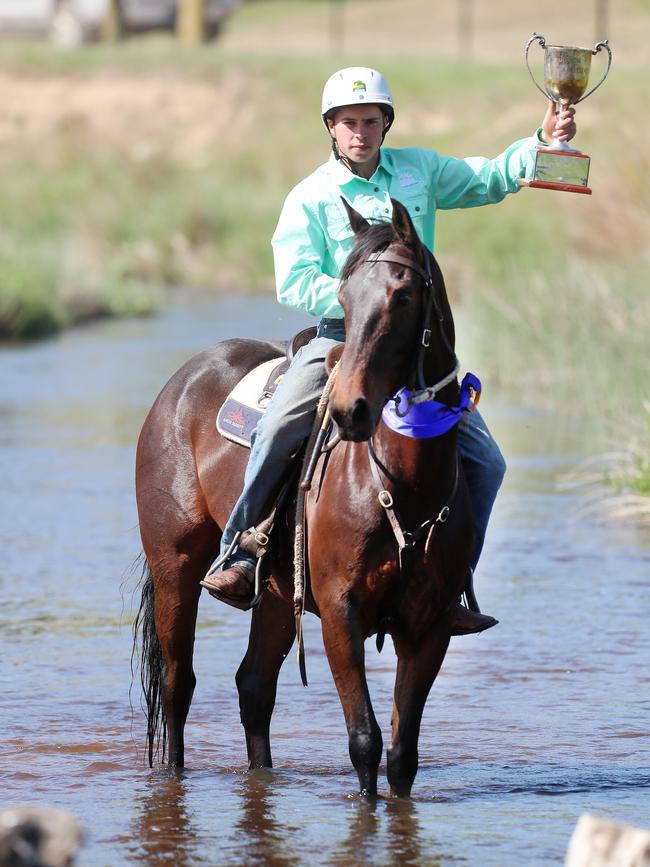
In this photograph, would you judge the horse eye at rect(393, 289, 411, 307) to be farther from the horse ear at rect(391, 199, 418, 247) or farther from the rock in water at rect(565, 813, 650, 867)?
the rock in water at rect(565, 813, 650, 867)

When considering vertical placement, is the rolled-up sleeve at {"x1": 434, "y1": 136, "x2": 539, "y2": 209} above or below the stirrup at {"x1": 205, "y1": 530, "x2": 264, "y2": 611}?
above

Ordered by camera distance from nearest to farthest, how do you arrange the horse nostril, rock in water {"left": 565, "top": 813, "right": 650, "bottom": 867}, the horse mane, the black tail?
rock in water {"left": 565, "top": 813, "right": 650, "bottom": 867} < the horse nostril < the horse mane < the black tail

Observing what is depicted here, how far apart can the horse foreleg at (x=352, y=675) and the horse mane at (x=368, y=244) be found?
4.02ft

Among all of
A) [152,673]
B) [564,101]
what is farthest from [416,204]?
[152,673]

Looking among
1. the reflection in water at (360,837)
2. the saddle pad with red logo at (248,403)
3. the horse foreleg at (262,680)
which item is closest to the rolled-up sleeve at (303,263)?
the saddle pad with red logo at (248,403)

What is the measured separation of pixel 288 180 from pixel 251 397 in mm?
38106

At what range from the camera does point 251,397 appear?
284 inches

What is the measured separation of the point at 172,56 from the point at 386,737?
159ft

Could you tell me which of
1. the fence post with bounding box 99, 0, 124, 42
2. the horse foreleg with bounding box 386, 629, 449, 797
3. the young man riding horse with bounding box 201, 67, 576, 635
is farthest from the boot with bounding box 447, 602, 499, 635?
the fence post with bounding box 99, 0, 124, 42

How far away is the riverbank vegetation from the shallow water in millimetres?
2162

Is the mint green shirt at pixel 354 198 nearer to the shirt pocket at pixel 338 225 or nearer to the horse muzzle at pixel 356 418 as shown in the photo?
the shirt pocket at pixel 338 225

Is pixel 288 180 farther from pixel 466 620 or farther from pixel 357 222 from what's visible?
pixel 357 222

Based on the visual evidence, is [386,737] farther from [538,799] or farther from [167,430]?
[167,430]

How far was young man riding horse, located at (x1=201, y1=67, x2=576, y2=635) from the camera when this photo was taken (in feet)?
21.3
